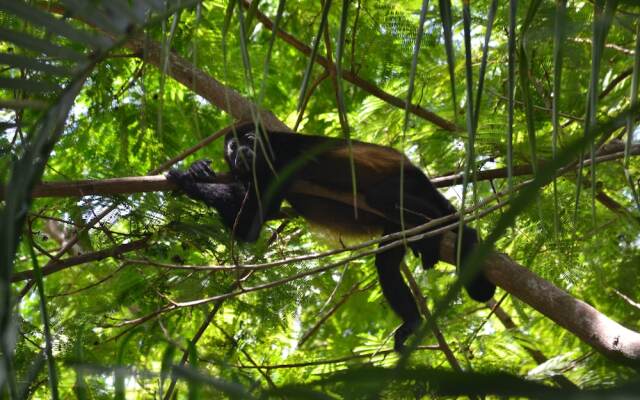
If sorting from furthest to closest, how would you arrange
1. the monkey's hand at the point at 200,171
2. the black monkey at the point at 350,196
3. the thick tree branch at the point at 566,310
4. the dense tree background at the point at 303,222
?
the black monkey at the point at 350,196 → the monkey's hand at the point at 200,171 → the dense tree background at the point at 303,222 → the thick tree branch at the point at 566,310

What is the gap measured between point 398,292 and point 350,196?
3.25ft

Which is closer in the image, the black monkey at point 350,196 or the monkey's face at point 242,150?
the black monkey at point 350,196

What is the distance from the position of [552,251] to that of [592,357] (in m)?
0.74

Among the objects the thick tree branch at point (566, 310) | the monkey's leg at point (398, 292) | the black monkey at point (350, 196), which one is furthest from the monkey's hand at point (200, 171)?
the thick tree branch at point (566, 310)

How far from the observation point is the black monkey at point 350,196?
4.54 metres

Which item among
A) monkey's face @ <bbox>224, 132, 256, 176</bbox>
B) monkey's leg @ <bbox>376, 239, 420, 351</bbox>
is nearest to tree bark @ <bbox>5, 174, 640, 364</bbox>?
monkey's face @ <bbox>224, 132, 256, 176</bbox>

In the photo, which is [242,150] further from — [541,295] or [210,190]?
[541,295]

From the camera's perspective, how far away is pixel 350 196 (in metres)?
4.32

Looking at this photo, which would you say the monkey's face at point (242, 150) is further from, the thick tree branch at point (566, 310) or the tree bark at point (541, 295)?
the thick tree branch at point (566, 310)

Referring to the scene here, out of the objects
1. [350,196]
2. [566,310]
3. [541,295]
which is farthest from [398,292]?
[566,310]

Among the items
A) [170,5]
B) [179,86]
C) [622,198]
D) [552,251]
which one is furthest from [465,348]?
[170,5]

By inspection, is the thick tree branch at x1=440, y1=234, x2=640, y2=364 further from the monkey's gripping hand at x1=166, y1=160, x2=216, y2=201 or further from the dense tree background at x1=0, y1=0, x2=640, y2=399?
the monkey's gripping hand at x1=166, y1=160, x2=216, y2=201

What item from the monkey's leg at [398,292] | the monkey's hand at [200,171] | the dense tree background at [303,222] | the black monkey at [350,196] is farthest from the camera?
the monkey's leg at [398,292]

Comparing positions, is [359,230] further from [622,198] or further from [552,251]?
[622,198]
